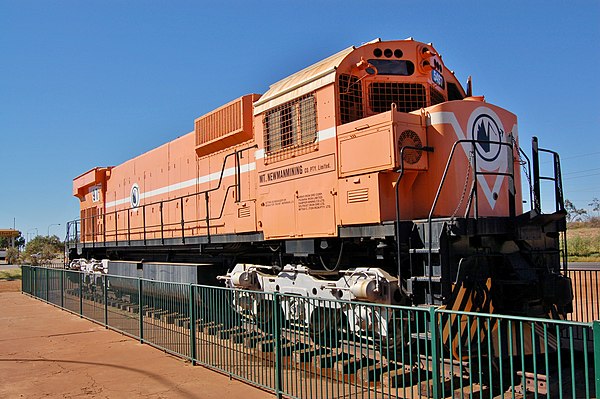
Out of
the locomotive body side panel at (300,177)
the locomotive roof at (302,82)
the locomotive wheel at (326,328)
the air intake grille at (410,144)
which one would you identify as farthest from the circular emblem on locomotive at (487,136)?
the locomotive wheel at (326,328)

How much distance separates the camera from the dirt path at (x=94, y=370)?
7.02 meters

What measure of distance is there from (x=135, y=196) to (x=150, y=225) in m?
1.82

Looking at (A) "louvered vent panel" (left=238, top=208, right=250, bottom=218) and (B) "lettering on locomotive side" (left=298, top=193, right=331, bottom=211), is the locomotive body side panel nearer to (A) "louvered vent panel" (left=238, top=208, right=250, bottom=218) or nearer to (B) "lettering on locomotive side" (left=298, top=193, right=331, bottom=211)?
(B) "lettering on locomotive side" (left=298, top=193, right=331, bottom=211)

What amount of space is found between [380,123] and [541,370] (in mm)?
3812

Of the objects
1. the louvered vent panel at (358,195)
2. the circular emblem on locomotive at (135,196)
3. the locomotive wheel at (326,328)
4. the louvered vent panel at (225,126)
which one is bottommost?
the locomotive wheel at (326,328)

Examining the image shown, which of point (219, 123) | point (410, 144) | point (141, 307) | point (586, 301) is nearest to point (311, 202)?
point (410, 144)

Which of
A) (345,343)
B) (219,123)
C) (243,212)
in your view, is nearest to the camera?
(345,343)

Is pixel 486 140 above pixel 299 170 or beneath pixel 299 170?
above

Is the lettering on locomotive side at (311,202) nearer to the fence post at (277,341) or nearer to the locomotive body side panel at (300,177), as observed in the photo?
the locomotive body side panel at (300,177)

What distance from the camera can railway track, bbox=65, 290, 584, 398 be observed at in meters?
5.52

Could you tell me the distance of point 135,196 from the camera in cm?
1644

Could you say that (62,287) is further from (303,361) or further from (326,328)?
(326,328)

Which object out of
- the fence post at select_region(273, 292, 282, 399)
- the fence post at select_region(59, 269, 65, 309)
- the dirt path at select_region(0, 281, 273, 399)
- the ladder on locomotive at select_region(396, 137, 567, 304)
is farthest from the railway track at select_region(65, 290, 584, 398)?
the fence post at select_region(59, 269, 65, 309)

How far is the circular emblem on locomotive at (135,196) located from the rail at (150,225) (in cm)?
18
